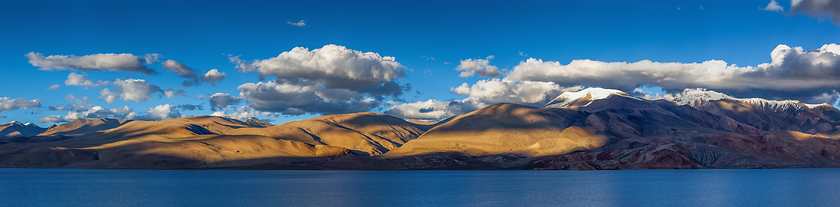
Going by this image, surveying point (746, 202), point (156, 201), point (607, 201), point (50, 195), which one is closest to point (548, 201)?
point (607, 201)

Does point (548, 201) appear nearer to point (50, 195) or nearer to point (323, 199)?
point (323, 199)

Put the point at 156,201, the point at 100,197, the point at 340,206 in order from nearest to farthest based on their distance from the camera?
1. the point at 340,206
2. the point at 156,201
3. the point at 100,197

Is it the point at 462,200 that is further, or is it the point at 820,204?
the point at 462,200

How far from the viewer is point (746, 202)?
85312mm

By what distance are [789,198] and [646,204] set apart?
2766 cm

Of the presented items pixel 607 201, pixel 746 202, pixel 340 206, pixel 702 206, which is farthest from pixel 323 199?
pixel 746 202

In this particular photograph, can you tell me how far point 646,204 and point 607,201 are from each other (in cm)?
636

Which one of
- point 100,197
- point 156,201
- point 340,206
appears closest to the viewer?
point 340,206

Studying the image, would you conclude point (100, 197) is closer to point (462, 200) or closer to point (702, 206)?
point (462, 200)

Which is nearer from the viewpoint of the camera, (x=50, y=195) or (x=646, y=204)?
(x=646, y=204)

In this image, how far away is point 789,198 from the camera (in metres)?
91.1

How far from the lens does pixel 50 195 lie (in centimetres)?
9494

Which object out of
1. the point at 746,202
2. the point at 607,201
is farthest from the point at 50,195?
the point at 746,202

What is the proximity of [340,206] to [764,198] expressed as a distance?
6545 centimetres
